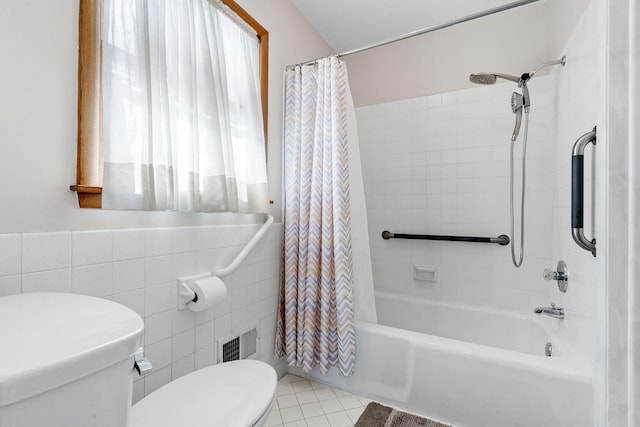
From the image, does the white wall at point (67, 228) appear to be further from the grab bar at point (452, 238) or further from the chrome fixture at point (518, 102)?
the chrome fixture at point (518, 102)

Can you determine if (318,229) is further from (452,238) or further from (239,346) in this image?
(452,238)

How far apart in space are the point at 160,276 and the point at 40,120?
60 centimetres

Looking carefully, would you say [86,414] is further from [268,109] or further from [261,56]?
[261,56]

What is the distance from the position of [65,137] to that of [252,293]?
1.03m

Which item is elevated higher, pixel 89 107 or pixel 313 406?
pixel 89 107

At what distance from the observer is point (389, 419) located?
142 cm

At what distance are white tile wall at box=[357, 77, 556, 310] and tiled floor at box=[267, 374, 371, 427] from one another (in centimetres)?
98

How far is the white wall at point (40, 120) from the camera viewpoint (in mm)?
798

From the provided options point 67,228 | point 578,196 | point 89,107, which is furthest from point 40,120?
point 578,196

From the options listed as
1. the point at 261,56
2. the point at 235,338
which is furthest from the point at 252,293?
the point at 261,56

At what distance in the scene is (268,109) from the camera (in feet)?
5.72

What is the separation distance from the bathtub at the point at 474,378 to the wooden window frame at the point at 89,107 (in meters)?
1.33

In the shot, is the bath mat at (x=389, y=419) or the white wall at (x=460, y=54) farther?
the white wall at (x=460, y=54)

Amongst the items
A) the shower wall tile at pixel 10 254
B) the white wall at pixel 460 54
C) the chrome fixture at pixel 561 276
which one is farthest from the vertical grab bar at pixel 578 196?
the shower wall tile at pixel 10 254
